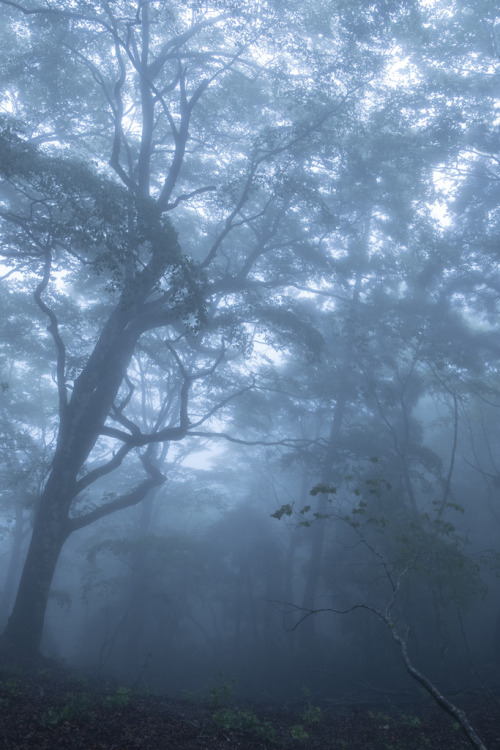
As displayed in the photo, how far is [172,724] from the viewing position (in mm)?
6180

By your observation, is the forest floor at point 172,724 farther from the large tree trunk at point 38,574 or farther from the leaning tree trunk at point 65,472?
the leaning tree trunk at point 65,472

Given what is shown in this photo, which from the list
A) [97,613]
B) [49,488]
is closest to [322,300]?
[49,488]

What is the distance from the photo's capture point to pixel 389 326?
680 inches

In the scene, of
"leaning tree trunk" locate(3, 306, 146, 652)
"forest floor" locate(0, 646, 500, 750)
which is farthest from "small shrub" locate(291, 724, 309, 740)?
"leaning tree trunk" locate(3, 306, 146, 652)

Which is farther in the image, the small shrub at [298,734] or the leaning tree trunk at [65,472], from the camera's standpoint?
the leaning tree trunk at [65,472]

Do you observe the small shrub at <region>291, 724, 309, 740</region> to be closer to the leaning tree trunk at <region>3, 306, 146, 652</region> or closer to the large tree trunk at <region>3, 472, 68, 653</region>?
the leaning tree trunk at <region>3, 306, 146, 652</region>

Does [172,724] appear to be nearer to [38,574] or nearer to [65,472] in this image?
[38,574]

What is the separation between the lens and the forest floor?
5219 millimetres

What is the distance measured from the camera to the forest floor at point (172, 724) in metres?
5.22

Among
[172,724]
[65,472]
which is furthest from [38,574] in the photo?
[172,724]

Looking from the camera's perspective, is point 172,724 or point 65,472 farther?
point 65,472

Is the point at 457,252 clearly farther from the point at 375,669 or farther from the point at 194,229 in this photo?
the point at 375,669

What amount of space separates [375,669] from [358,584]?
8.04ft

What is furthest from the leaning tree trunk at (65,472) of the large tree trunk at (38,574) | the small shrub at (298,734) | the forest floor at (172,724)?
the small shrub at (298,734)
